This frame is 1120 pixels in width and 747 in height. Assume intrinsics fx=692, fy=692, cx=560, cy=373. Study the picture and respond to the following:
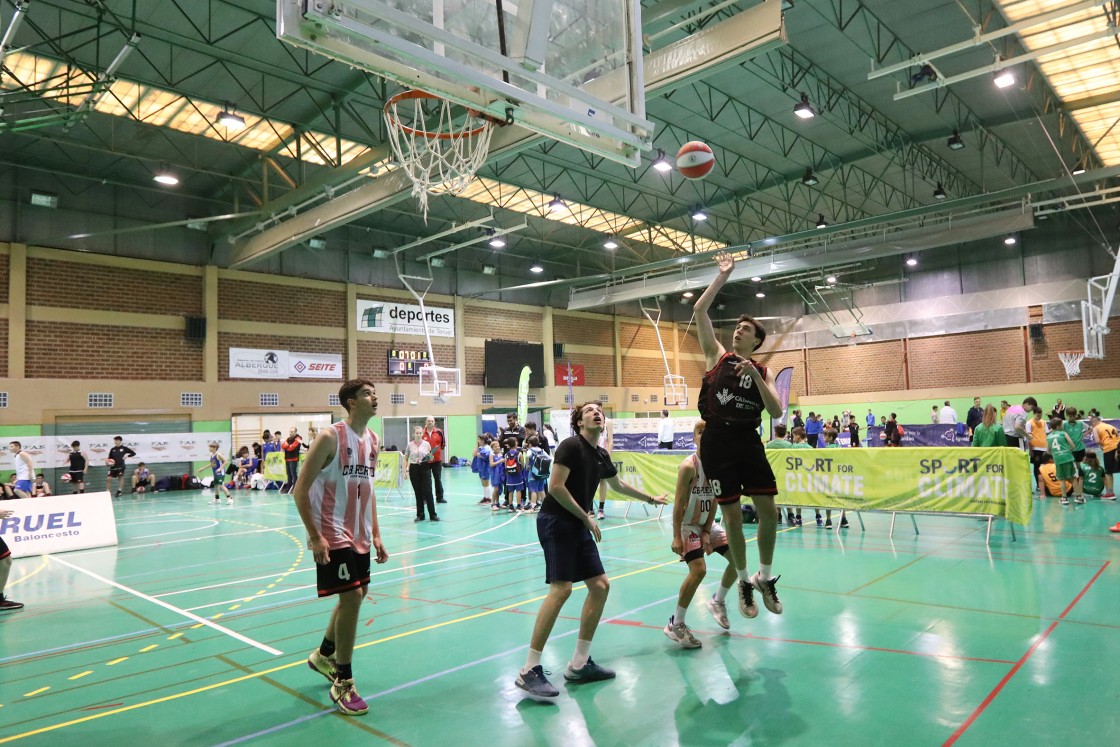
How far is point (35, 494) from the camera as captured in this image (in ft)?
53.0

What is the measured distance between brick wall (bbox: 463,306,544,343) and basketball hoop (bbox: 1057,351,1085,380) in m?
22.7

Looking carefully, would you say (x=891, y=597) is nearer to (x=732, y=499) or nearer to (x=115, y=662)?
(x=732, y=499)

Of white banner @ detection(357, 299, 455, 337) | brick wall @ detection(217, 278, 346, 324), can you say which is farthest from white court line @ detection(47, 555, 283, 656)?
white banner @ detection(357, 299, 455, 337)

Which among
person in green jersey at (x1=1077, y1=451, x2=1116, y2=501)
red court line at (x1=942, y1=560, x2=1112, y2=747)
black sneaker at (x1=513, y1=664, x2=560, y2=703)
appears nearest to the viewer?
red court line at (x1=942, y1=560, x2=1112, y2=747)

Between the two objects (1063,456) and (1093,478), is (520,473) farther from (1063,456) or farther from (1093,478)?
(1093,478)

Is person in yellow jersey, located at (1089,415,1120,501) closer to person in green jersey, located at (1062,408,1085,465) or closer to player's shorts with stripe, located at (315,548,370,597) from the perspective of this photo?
person in green jersey, located at (1062,408,1085,465)

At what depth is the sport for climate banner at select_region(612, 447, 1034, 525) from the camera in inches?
371

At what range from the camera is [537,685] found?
436cm

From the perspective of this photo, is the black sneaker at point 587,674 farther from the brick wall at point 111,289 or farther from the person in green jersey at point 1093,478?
the brick wall at point 111,289

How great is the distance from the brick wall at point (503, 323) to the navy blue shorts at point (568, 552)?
91.6 ft

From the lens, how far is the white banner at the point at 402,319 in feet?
95.3

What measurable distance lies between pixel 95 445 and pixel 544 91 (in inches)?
890

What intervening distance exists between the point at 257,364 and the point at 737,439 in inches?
964

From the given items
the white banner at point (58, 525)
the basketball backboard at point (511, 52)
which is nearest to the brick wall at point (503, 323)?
the white banner at point (58, 525)
